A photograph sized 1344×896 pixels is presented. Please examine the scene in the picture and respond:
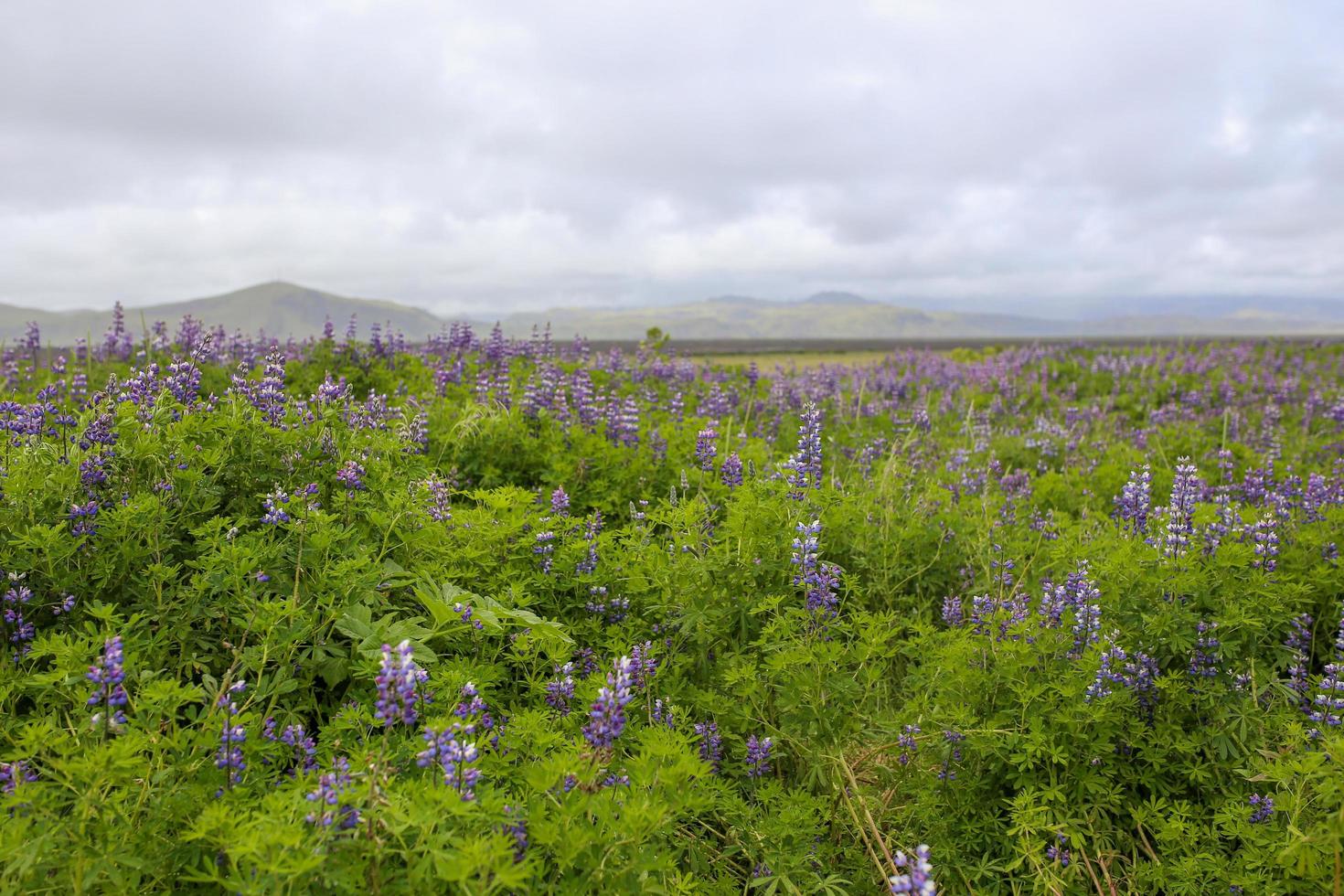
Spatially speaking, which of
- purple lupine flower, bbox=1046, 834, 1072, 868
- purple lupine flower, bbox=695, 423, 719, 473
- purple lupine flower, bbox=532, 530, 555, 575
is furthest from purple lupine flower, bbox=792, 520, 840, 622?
purple lupine flower, bbox=695, 423, 719, 473

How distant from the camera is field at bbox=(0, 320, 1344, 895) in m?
2.24

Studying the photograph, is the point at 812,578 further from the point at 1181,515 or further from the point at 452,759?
the point at 1181,515

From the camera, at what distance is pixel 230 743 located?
246 cm

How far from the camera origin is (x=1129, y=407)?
13633 mm

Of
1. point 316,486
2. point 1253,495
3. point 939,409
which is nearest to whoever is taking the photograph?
point 316,486

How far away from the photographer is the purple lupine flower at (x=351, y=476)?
3709 millimetres

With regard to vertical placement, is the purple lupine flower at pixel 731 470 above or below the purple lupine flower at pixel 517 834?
above

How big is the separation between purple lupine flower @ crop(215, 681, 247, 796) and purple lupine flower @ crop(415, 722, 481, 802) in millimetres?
633

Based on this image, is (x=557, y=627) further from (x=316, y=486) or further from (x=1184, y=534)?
(x=1184, y=534)

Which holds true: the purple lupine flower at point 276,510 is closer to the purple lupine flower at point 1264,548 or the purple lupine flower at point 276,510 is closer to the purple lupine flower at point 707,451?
the purple lupine flower at point 707,451

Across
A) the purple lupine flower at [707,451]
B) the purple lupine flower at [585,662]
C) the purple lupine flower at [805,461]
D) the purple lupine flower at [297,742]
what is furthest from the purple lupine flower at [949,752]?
the purple lupine flower at [707,451]

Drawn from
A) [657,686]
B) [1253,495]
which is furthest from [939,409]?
[657,686]

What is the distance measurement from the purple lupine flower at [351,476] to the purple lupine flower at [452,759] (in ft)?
5.77

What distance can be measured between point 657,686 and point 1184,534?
2879mm
